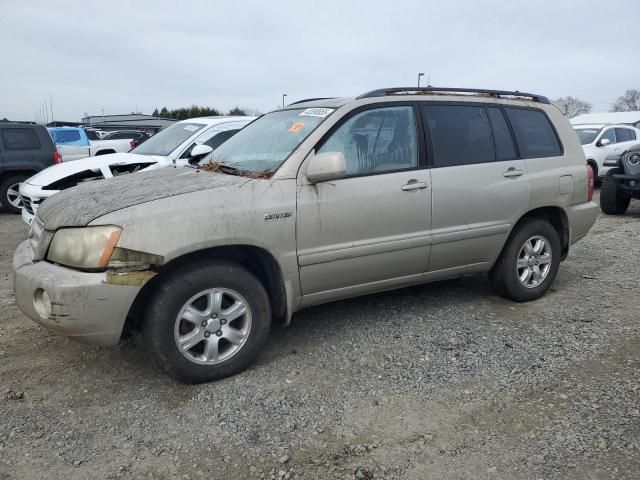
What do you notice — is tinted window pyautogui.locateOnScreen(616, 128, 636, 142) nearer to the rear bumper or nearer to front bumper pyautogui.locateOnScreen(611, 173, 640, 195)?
front bumper pyautogui.locateOnScreen(611, 173, 640, 195)

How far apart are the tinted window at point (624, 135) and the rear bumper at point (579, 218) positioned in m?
10.5

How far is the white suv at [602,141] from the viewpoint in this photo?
13.0 meters

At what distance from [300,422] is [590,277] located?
3.91 meters

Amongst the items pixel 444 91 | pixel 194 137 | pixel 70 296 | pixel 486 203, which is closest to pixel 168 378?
pixel 70 296

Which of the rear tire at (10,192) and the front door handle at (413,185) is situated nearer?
the front door handle at (413,185)

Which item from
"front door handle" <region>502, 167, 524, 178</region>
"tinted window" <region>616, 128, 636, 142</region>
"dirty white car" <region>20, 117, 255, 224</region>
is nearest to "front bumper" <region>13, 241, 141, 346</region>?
"front door handle" <region>502, 167, 524, 178</region>

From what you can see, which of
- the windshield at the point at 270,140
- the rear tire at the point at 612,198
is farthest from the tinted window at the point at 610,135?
the windshield at the point at 270,140

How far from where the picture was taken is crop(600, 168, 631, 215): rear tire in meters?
9.40

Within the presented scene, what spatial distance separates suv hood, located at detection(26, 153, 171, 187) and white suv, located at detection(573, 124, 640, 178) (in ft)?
33.0

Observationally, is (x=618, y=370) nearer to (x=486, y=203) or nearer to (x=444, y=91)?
(x=486, y=203)

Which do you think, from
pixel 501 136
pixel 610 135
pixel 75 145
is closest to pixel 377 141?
pixel 501 136

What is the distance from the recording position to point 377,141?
393 centimetres

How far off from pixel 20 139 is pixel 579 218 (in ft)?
32.5

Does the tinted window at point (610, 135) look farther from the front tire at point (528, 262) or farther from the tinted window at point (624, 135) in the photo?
the front tire at point (528, 262)
